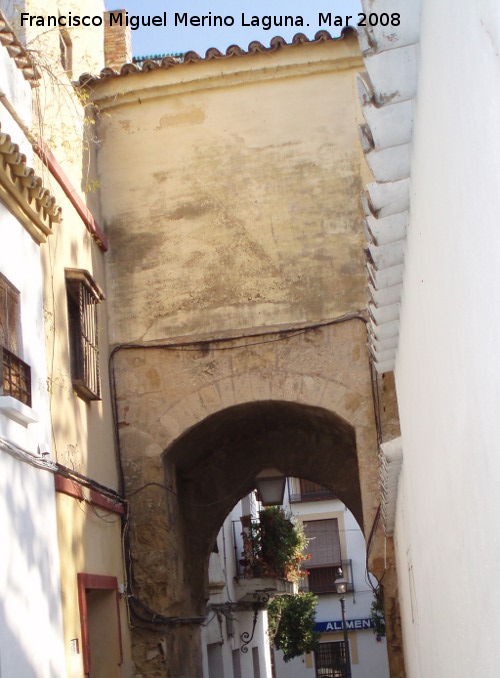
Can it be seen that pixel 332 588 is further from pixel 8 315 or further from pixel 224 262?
pixel 8 315

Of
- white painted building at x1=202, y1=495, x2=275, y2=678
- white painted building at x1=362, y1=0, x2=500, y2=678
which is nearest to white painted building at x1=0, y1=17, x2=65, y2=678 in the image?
white painted building at x1=362, y1=0, x2=500, y2=678

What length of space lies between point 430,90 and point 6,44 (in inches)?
194

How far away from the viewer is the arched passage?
1115 centimetres

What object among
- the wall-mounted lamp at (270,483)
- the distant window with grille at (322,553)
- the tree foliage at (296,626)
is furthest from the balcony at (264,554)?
the distant window with grille at (322,553)

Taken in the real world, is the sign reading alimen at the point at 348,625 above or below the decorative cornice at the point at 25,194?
below

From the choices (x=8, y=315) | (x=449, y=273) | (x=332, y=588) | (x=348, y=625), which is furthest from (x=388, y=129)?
(x=332, y=588)

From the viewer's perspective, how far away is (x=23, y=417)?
6590mm

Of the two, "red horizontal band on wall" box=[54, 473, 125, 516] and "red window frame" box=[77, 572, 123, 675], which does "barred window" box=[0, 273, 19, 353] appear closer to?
"red horizontal band on wall" box=[54, 473, 125, 516]

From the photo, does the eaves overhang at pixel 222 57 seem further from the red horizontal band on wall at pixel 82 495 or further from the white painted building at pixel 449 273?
the white painted building at pixel 449 273

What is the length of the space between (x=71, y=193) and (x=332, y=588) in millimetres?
26409

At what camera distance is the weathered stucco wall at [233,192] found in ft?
33.9

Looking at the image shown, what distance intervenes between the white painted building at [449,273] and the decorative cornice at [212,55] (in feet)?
18.4

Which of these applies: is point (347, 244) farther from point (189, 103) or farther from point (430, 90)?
point (430, 90)

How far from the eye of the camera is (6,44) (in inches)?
288
